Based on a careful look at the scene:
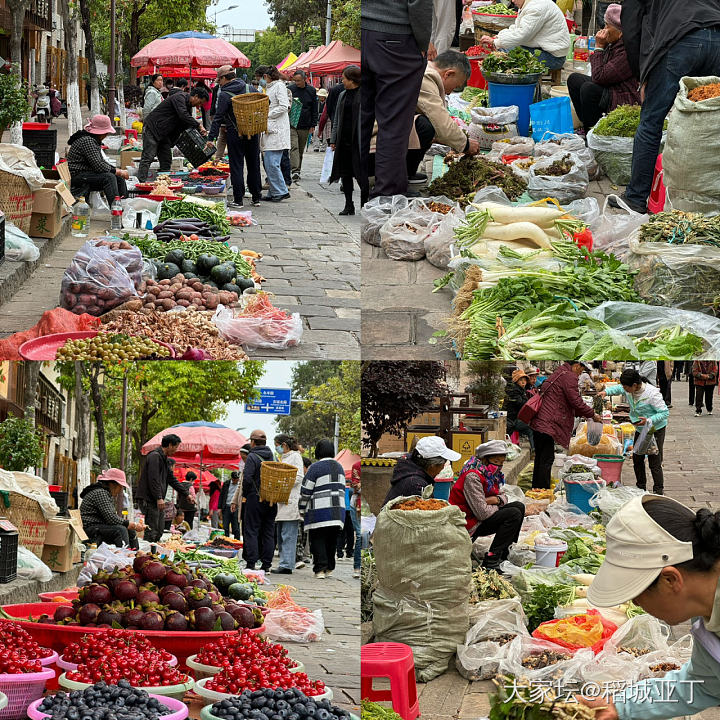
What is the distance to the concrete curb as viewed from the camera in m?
6.16

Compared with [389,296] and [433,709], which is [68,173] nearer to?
[389,296]

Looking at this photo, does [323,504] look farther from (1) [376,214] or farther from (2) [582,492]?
(1) [376,214]

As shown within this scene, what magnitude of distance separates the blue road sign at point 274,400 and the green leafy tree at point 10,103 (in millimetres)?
4323

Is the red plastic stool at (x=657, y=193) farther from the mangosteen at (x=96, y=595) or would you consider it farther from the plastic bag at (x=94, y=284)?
the mangosteen at (x=96, y=595)

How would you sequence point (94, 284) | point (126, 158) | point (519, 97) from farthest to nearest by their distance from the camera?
1. point (126, 158)
2. point (519, 97)
3. point (94, 284)

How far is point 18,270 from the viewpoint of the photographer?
6.45 m

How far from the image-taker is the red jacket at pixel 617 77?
27.1 feet

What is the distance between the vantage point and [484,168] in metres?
7.01

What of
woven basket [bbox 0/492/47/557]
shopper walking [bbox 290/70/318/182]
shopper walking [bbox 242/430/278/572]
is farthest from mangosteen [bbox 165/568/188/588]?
shopper walking [bbox 290/70/318/182]

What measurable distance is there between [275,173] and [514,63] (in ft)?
9.34

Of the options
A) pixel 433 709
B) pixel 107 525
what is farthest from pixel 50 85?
pixel 433 709

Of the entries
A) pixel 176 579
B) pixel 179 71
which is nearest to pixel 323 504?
pixel 176 579

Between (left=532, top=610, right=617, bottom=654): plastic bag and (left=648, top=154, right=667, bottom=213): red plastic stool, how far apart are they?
2.69 meters

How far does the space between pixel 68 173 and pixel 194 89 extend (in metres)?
2.40
